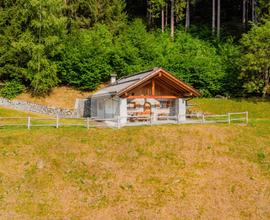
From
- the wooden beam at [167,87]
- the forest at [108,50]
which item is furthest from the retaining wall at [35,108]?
the wooden beam at [167,87]

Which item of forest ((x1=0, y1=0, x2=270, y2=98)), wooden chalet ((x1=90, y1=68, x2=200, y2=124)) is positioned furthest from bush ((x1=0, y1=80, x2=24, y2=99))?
wooden chalet ((x1=90, y1=68, x2=200, y2=124))

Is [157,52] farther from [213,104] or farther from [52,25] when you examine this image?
[52,25]

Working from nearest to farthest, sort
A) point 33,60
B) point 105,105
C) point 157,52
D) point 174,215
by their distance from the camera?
point 174,215
point 105,105
point 33,60
point 157,52

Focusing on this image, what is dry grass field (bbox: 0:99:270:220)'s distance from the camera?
17.8 metres

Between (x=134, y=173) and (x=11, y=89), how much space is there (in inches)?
1072

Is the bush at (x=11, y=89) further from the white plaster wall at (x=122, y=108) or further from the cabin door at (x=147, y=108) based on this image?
the cabin door at (x=147, y=108)

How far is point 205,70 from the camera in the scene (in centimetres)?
4616

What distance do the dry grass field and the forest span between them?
60.7 feet

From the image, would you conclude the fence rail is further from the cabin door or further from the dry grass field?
the dry grass field

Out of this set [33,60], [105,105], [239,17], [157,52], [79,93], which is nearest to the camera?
[105,105]

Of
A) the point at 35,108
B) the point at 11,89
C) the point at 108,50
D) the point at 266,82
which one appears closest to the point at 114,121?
the point at 35,108

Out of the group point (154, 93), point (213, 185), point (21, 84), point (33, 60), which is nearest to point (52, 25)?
point (33, 60)

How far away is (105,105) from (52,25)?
14873mm

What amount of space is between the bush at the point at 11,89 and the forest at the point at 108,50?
0.40 feet
